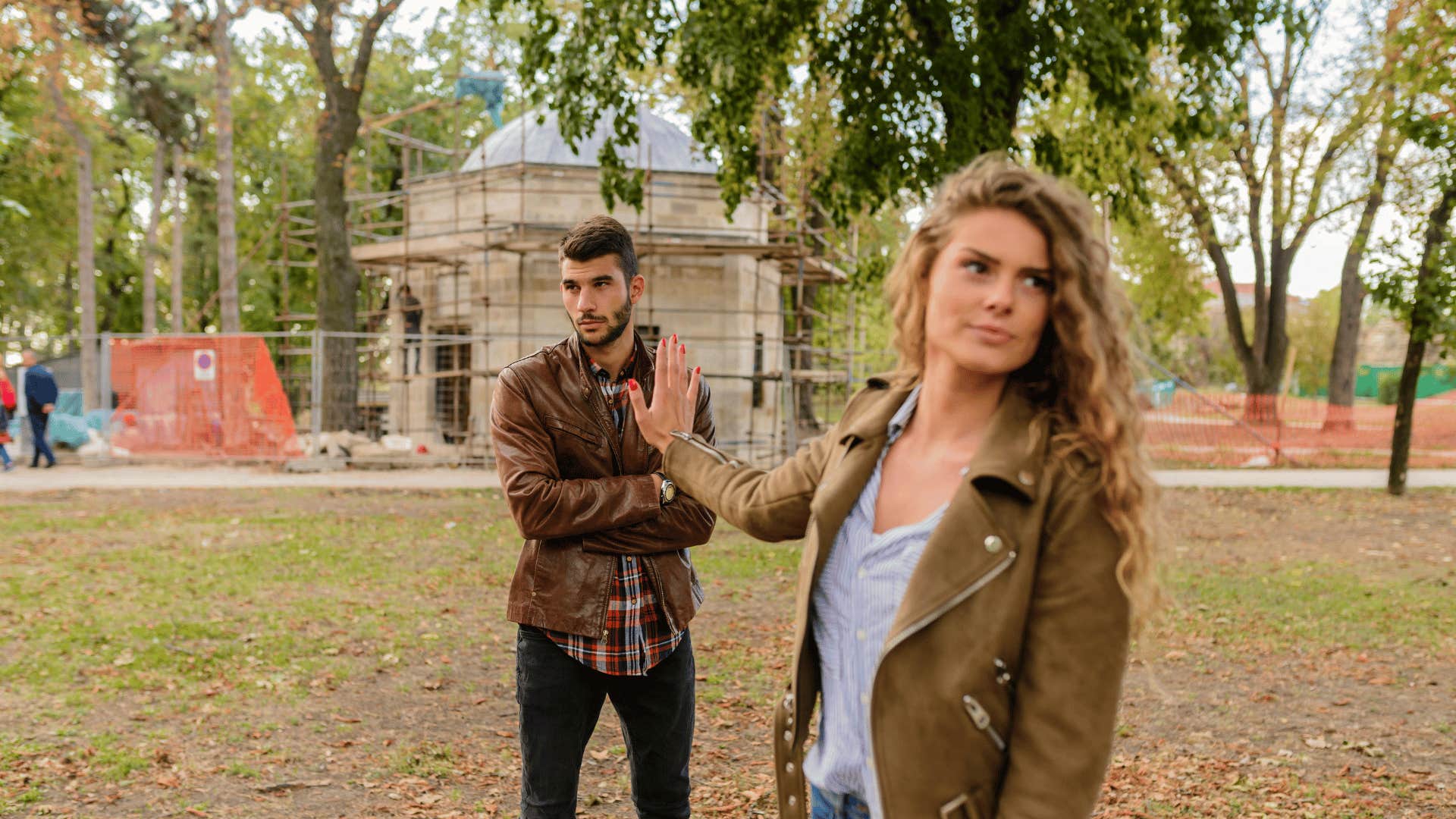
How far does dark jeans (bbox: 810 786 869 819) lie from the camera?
7.04ft

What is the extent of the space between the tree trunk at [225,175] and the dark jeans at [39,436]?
15.9 feet

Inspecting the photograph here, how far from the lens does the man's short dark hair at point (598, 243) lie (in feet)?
10.6

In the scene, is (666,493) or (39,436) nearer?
(666,493)

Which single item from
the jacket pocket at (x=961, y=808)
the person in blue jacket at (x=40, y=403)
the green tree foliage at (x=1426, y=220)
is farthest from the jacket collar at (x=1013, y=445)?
the person in blue jacket at (x=40, y=403)

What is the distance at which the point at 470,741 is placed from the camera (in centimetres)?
602

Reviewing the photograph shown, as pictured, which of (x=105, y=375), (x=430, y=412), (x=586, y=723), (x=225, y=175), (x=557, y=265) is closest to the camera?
(x=586, y=723)

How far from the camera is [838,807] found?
86.3 inches

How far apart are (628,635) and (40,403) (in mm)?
19282

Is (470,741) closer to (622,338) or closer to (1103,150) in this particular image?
(622,338)

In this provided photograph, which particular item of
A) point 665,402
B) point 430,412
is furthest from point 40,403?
point 665,402

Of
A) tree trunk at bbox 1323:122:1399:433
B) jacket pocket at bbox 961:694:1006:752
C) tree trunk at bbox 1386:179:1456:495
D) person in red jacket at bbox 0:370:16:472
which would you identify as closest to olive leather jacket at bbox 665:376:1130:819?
jacket pocket at bbox 961:694:1006:752

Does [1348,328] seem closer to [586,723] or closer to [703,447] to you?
[586,723]

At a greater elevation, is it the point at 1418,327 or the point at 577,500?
the point at 1418,327

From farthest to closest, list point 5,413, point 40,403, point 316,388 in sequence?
point 5,413 → point 40,403 → point 316,388
